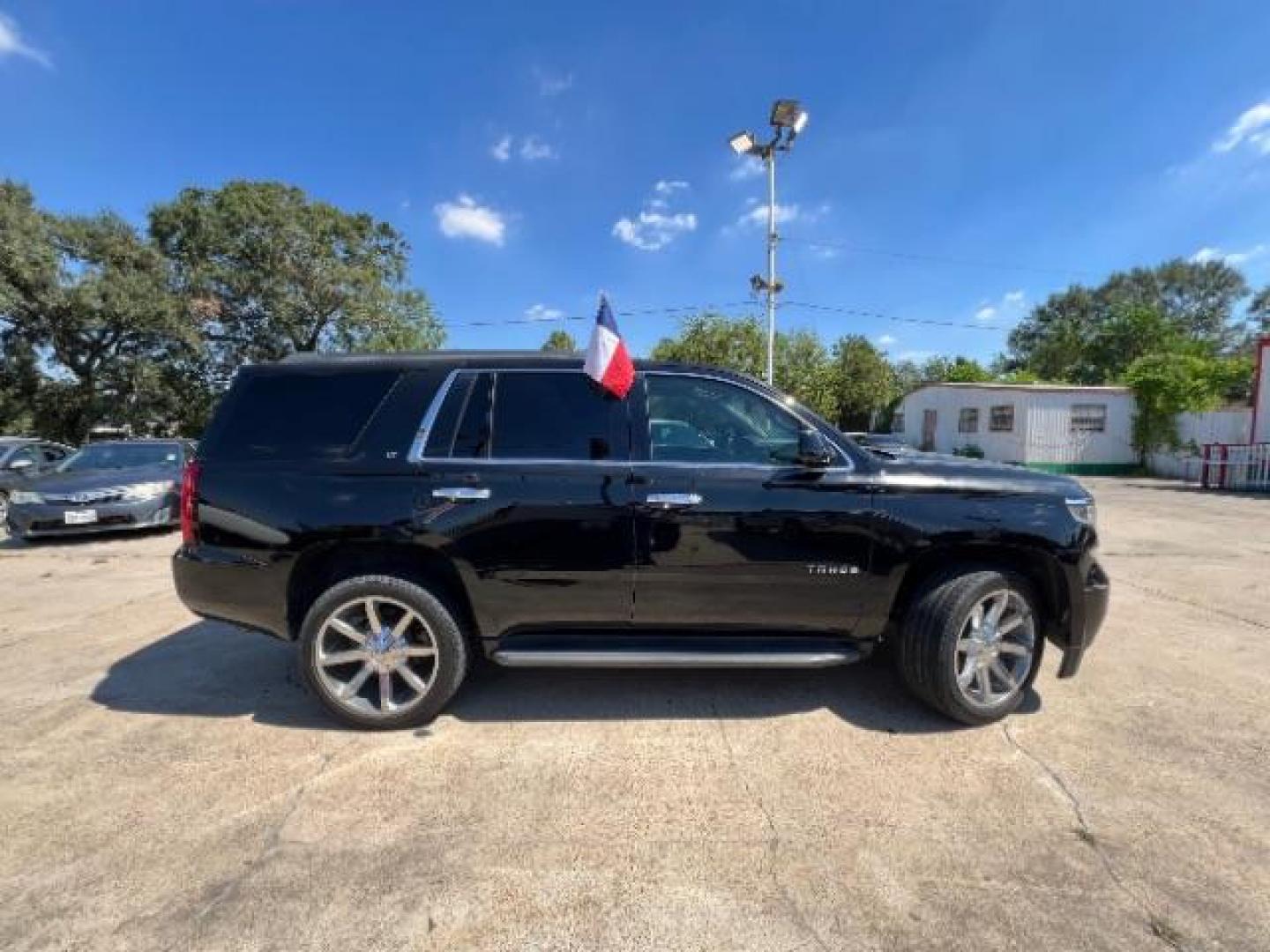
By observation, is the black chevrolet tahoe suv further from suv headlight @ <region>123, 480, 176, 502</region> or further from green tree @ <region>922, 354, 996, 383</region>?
green tree @ <region>922, 354, 996, 383</region>

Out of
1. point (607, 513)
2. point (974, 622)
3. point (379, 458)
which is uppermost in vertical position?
point (379, 458)

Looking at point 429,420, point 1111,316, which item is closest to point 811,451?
point 429,420

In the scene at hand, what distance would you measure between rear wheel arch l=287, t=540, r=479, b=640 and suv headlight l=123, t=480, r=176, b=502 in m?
6.98

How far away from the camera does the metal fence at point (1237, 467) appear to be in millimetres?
14906

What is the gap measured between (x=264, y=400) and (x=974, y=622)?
389cm

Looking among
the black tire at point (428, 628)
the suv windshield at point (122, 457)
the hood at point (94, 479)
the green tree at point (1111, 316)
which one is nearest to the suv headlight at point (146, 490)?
the hood at point (94, 479)

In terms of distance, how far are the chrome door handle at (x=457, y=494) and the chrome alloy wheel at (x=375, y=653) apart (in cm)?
59

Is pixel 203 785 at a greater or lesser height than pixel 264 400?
lesser

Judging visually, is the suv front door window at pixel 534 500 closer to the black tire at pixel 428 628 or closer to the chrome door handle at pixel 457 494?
the chrome door handle at pixel 457 494

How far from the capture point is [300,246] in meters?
25.5

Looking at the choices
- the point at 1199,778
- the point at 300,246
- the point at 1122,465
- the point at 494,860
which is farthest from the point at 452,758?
the point at 300,246

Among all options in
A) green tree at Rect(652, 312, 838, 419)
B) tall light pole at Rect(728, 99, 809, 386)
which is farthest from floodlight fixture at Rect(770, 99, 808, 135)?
green tree at Rect(652, 312, 838, 419)

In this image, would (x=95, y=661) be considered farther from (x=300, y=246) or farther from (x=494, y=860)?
(x=300, y=246)

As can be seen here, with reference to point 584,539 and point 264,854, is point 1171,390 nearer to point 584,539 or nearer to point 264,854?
point 584,539
